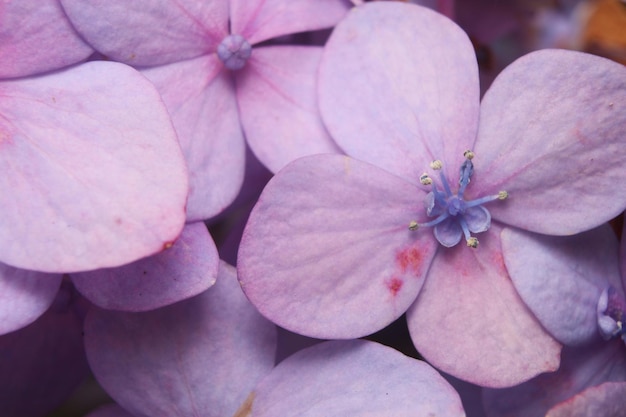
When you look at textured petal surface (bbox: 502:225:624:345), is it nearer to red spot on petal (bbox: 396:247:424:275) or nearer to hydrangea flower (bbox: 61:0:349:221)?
red spot on petal (bbox: 396:247:424:275)

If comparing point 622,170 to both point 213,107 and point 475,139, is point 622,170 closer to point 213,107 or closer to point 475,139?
point 475,139

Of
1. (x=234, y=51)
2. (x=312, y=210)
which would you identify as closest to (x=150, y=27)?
(x=234, y=51)

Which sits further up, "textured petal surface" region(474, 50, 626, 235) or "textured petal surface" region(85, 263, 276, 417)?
"textured petal surface" region(474, 50, 626, 235)

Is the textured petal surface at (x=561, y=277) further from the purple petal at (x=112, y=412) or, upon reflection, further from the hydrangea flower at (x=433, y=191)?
the purple petal at (x=112, y=412)

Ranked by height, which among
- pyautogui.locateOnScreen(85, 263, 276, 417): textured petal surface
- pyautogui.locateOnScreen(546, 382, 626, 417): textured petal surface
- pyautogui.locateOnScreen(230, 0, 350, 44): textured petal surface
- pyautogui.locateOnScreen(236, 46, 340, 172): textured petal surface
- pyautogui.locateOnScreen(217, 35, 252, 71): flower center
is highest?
pyautogui.locateOnScreen(230, 0, 350, 44): textured petal surface

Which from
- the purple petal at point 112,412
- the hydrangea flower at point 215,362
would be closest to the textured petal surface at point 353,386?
the hydrangea flower at point 215,362

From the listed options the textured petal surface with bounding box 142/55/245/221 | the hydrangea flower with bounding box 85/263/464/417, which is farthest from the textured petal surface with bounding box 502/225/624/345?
the textured petal surface with bounding box 142/55/245/221
